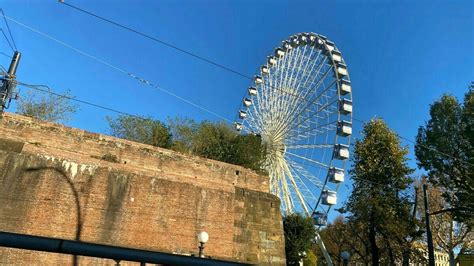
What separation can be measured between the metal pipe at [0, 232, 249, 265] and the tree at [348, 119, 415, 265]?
20.3 m

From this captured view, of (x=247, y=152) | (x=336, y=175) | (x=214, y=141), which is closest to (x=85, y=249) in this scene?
(x=247, y=152)

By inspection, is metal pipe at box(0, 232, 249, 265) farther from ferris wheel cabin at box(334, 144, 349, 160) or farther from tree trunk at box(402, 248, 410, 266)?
tree trunk at box(402, 248, 410, 266)

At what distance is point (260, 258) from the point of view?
14766 millimetres

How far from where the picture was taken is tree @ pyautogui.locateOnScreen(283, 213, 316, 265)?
63.0 feet

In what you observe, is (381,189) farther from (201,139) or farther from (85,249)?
(85,249)

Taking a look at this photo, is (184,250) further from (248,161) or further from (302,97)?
(302,97)

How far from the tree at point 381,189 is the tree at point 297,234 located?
13.2 ft

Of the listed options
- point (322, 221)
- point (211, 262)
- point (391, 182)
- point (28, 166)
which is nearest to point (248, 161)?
point (322, 221)

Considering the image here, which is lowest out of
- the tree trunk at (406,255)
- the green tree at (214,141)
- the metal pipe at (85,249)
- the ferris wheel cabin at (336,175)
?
the metal pipe at (85,249)

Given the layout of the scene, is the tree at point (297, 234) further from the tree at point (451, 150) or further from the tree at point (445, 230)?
the tree at point (445, 230)

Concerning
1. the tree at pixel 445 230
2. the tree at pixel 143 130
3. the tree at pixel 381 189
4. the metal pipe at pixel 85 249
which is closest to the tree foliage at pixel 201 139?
the tree at pixel 143 130

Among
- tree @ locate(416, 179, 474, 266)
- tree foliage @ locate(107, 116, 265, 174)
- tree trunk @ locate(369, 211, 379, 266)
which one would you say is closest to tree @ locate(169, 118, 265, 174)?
tree foliage @ locate(107, 116, 265, 174)

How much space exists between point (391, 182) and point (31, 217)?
1828cm

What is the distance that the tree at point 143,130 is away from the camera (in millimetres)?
20500
